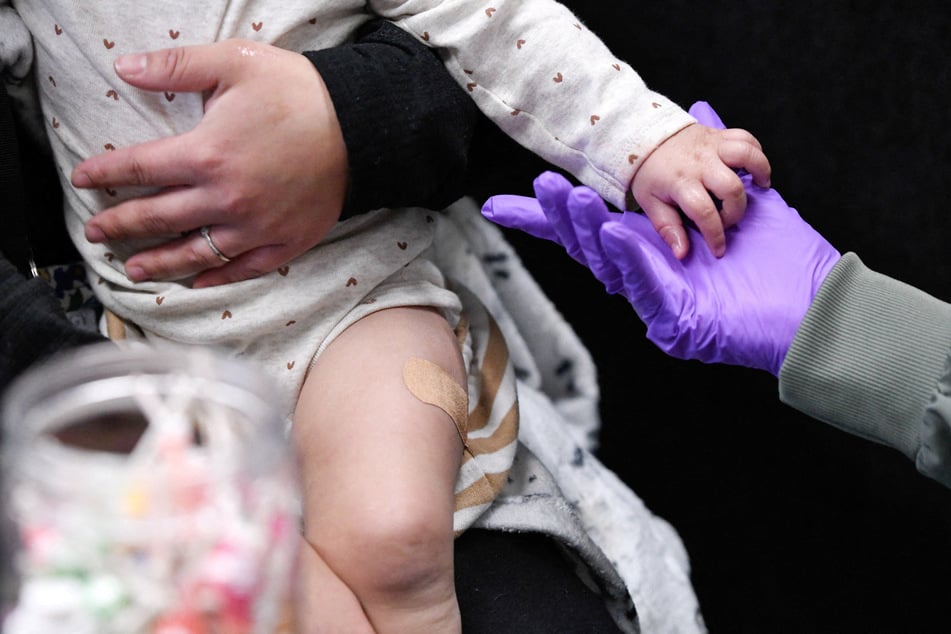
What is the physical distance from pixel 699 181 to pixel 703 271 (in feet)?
0.26

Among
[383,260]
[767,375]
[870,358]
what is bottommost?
[767,375]

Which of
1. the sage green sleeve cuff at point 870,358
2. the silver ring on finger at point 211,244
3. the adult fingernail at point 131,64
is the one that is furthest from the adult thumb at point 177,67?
the sage green sleeve cuff at point 870,358

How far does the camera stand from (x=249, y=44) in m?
0.76

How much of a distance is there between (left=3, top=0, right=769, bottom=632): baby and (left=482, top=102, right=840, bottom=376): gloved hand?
28mm

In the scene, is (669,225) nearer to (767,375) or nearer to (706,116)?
(706,116)

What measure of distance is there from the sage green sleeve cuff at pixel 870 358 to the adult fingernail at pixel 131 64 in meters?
0.55

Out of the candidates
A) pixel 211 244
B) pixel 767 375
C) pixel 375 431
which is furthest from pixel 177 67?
pixel 767 375

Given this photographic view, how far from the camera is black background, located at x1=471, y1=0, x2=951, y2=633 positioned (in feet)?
3.08

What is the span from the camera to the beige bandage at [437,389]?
76 centimetres

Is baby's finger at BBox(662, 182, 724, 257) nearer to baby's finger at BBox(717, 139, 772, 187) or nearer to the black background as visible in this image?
baby's finger at BBox(717, 139, 772, 187)

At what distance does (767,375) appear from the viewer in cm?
105

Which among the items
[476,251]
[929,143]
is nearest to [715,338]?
[929,143]

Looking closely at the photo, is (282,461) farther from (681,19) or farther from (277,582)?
(681,19)

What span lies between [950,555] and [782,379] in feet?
1.31
